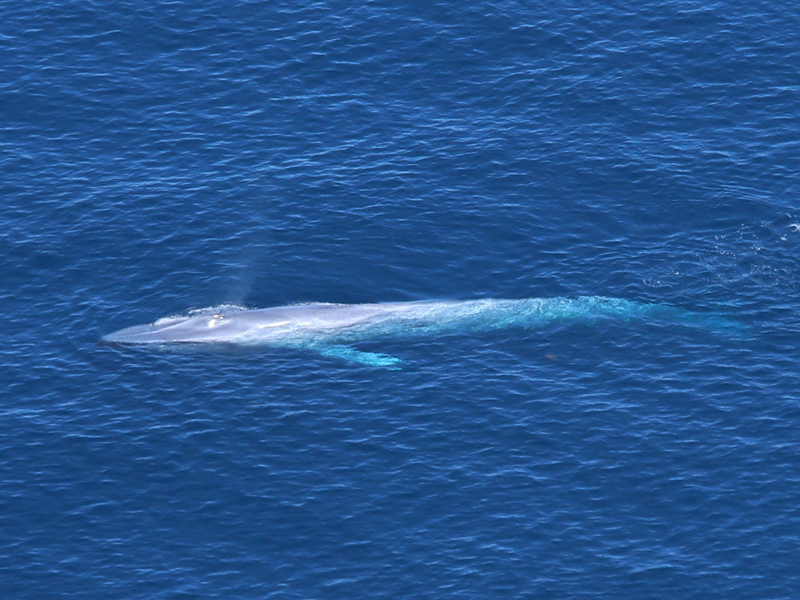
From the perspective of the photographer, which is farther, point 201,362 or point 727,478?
point 201,362

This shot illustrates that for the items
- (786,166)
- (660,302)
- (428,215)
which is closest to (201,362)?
(428,215)

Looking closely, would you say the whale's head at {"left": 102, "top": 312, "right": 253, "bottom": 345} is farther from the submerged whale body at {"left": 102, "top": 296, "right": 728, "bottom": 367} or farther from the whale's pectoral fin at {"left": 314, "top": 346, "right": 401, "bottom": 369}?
the whale's pectoral fin at {"left": 314, "top": 346, "right": 401, "bottom": 369}

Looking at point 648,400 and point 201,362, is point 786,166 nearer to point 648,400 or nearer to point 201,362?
point 648,400

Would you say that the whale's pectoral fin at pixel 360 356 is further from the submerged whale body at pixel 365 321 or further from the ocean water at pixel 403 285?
the ocean water at pixel 403 285

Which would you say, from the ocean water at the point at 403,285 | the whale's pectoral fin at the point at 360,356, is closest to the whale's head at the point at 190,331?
the ocean water at the point at 403,285

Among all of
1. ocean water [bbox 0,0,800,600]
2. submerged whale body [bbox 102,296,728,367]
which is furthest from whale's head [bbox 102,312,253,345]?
ocean water [bbox 0,0,800,600]

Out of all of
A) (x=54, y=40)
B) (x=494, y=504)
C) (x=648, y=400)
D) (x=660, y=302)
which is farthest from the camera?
(x=54, y=40)

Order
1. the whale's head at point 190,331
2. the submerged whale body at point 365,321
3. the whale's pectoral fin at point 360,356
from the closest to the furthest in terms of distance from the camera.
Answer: the whale's pectoral fin at point 360,356 → the whale's head at point 190,331 → the submerged whale body at point 365,321

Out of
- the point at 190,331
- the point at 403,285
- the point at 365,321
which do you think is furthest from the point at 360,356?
the point at 190,331

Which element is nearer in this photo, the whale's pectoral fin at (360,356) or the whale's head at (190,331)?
the whale's pectoral fin at (360,356)
